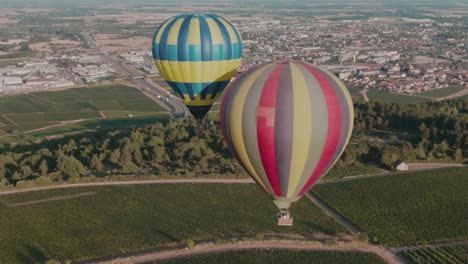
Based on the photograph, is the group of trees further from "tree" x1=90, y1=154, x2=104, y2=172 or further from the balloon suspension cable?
the balloon suspension cable

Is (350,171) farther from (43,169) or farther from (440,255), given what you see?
(43,169)

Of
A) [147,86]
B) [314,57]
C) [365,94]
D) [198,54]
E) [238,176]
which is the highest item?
[198,54]

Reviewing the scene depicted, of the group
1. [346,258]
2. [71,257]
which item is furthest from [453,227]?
[71,257]

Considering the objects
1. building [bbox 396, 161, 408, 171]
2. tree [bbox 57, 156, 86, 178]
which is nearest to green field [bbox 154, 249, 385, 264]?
building [bbox 396, 161, 408, 171]

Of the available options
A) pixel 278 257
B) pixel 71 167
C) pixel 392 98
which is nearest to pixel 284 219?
pixel 278 257

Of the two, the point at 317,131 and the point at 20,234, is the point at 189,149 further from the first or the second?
the point at 317,131
